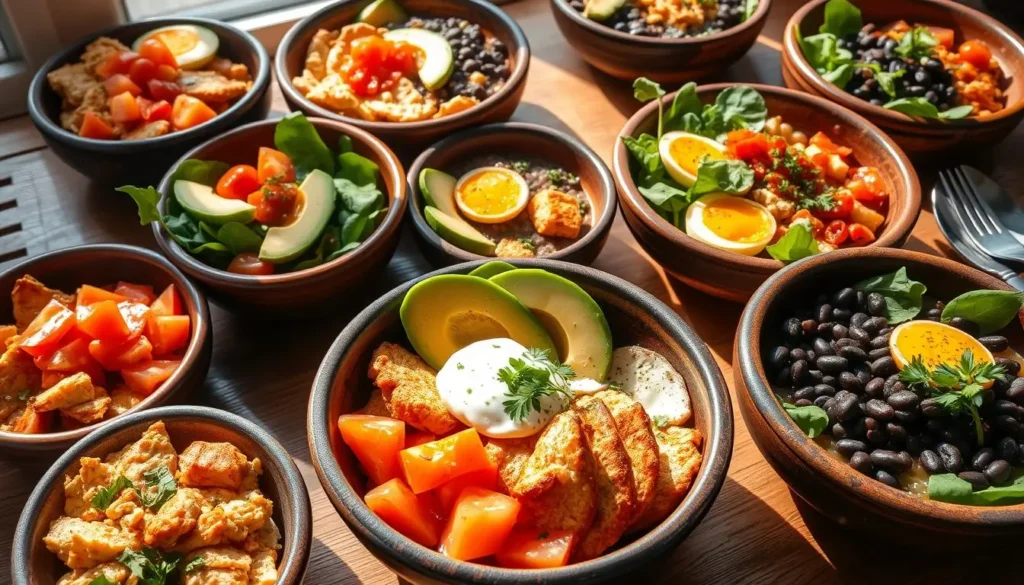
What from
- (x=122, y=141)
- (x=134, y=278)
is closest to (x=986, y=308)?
(x=134, y=278)

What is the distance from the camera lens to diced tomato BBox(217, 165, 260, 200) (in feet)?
6.66

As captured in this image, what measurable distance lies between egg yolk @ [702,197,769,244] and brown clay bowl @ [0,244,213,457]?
1282mm

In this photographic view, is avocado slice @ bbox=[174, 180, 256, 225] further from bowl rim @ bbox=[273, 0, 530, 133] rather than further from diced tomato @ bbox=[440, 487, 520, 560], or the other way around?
diced tomato @ bbox=[440, 487, 520, 560]

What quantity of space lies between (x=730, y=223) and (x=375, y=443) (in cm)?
114

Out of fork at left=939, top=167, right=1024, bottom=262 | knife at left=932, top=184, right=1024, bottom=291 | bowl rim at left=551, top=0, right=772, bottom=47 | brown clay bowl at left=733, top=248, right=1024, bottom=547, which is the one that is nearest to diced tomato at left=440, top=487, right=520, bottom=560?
brown clay bowl at left=733, top=248, right=1024, bottom=547

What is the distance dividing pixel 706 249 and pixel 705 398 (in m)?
0.53

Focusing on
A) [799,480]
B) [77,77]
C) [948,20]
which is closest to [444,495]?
[799,480]

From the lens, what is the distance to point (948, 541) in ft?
4.53

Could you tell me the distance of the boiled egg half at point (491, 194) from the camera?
214 centimetres

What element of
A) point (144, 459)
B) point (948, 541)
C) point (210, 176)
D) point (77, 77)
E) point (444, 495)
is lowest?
point (948, 541)

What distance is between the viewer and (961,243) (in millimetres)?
2229

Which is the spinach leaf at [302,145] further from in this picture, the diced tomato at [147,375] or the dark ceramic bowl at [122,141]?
the diced tomato at [147,375]

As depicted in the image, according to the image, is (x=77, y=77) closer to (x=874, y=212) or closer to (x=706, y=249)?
(x=706, y=249)

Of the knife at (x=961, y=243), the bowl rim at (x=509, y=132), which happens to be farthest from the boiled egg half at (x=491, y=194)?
the knife at (x=961, y=243)
